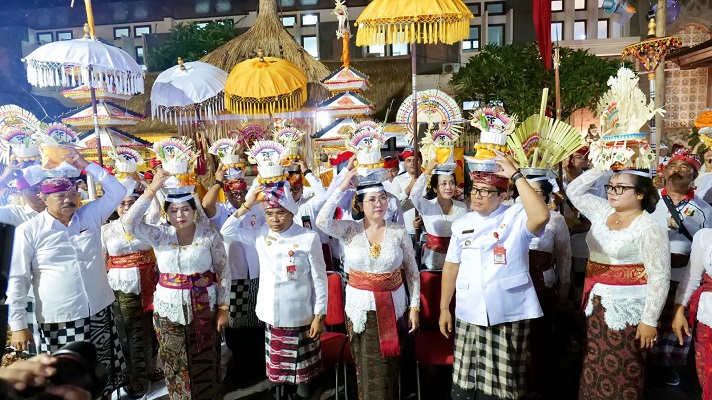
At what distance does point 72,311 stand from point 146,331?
1.02 metres

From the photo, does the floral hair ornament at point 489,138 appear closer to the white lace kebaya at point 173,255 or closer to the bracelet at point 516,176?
the bracelet at point 516,176

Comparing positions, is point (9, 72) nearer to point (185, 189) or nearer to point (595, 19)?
point (185, 189)

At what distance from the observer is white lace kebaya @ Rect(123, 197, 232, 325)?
3.26m

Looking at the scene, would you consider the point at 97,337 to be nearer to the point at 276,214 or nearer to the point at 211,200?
the point at 211,200

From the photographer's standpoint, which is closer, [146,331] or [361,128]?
[361,128]

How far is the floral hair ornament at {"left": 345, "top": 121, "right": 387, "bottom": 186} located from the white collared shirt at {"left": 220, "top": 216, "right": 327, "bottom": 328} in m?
0.58

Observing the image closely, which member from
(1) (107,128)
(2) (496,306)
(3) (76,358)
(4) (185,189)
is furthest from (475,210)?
(1) (107,128)

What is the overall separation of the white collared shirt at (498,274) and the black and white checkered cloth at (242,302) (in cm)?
231

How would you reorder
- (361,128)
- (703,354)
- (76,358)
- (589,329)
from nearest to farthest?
(76,358) < (703,354) < (589,329) < (361,128)

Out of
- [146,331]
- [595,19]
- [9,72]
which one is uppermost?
[595,19]

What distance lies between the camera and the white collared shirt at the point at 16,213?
4.00 meters

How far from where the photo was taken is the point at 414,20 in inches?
162

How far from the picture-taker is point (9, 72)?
37.0 feet

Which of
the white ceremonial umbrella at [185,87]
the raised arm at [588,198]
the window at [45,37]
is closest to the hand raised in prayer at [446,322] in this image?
the raised arm at [588,198]
